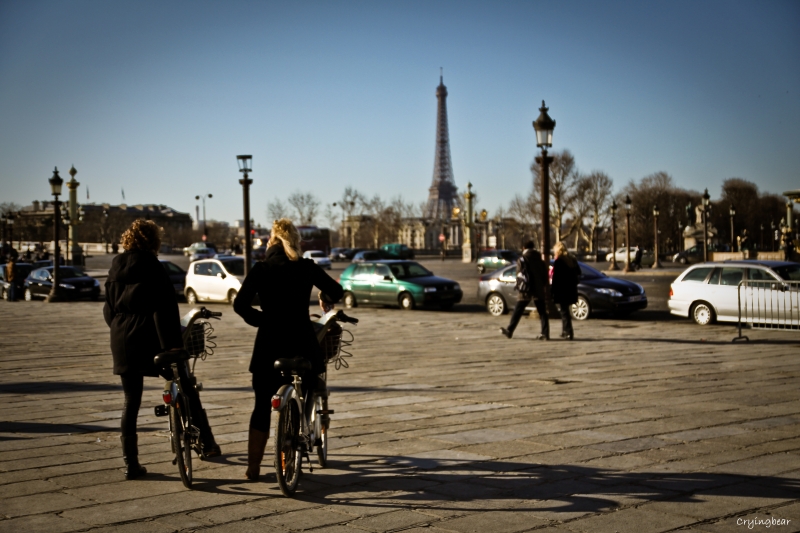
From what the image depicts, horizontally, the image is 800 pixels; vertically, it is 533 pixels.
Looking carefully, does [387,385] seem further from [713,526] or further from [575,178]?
[575,178]

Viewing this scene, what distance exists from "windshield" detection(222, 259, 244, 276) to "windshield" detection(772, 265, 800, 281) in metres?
16.0

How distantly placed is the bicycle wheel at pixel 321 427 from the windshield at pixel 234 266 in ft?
71.7

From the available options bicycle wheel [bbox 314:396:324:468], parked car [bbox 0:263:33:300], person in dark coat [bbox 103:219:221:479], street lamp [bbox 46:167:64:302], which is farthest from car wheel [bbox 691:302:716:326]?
parked car [bbox 0:263:33:300]

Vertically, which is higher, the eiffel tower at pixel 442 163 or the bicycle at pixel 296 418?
the eiffel tower at pixel 442 163

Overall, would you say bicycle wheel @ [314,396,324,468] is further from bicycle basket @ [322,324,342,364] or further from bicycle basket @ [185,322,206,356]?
bicycle basket @ [185,322,206,356]

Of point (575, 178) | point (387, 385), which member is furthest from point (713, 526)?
point (575, 178)

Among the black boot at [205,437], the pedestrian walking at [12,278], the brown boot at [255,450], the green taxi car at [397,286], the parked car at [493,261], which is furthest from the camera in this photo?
the parked car at [493,261]

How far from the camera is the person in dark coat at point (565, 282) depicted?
15.1 metres

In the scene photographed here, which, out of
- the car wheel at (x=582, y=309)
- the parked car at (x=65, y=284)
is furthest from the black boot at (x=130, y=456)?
the parked car at (x=65, y=284)

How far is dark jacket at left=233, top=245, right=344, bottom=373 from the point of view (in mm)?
5352

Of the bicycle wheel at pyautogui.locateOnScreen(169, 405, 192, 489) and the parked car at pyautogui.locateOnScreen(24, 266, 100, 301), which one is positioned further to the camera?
the parked car at pyautogui.locateOnScreen(24, 266, 100, 301)

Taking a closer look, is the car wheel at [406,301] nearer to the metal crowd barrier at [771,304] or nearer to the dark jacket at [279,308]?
the metal crowd barrier at [771,304]

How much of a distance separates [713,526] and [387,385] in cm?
575

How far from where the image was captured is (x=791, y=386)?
977cm
